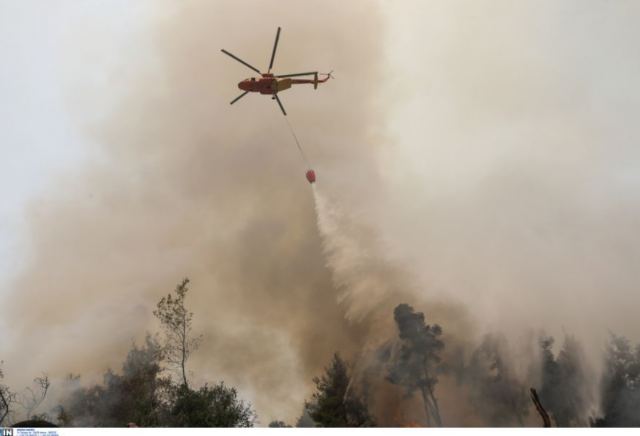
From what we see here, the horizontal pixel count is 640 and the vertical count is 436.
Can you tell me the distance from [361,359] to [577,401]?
945 centimetres

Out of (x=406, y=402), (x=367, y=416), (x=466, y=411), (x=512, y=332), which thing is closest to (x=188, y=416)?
(x=367, y=416)

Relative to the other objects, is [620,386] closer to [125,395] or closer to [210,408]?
[210,408]

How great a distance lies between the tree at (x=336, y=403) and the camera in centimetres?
2169

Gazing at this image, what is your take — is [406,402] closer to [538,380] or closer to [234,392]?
[538,380]

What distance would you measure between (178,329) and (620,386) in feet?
68.4

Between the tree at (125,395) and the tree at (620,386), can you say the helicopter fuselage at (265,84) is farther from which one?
the tree at (620,386)

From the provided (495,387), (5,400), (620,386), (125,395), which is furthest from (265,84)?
(5,400)

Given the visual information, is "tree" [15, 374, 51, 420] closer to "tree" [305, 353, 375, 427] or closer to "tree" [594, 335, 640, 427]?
"tree" [305, 353, 375, 427]

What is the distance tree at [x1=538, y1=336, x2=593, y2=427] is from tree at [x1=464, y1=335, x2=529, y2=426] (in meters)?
1.09

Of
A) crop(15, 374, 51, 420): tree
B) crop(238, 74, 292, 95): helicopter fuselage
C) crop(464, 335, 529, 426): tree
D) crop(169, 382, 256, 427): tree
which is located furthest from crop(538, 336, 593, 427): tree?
crop(15, 374, 51, 420): tree

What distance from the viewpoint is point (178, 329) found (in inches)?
984

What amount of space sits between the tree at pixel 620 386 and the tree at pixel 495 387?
10.3 ft

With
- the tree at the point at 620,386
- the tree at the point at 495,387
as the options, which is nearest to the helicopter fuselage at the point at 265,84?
the tree at the point at 495,387

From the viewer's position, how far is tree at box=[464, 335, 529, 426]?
20.5 meters
